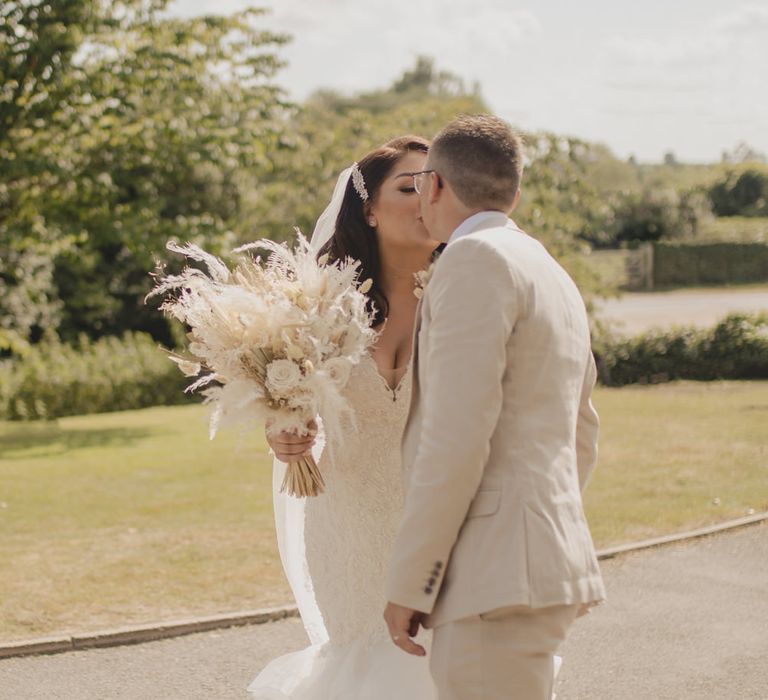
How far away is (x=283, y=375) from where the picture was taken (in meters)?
3.47

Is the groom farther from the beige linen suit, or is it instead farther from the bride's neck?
the bride's neck

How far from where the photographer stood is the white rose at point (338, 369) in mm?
3516

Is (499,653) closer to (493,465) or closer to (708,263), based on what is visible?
(493,465)

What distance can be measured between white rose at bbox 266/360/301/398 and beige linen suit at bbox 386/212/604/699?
793 millimetres

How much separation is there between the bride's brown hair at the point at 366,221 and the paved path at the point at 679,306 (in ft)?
73.0

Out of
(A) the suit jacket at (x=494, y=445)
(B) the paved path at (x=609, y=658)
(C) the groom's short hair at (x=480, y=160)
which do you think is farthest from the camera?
(B) the paved path at (x=609, y=658)

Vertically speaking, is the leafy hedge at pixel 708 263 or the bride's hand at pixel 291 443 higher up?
the bride's hand at pixel 291 443

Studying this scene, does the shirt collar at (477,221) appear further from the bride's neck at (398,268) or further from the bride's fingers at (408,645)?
the bride's neck at (398,268)

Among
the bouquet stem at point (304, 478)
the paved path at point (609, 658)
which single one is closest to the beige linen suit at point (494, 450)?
the bouquet stem at point (304, 478)

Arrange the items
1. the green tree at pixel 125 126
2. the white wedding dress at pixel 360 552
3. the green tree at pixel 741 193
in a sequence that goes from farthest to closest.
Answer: the green tree at pixel 741 193 < the green tree at pixel 125 126 < the white wedding dress at pixel 360 552

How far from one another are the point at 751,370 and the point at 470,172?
68.2 feet

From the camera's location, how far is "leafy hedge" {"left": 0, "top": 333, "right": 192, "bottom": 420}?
2108 cm

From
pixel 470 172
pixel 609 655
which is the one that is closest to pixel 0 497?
pixel 609 655

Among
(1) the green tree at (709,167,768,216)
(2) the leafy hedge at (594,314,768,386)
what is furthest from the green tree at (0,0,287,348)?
(1) the green tree at (709,167,768,216)
